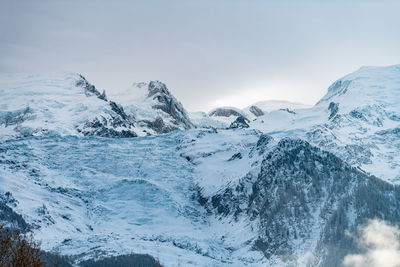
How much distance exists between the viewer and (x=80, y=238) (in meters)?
194

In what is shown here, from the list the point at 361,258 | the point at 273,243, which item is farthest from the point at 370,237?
the point at 273,243

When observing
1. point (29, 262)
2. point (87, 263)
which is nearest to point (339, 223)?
point (87, 263)

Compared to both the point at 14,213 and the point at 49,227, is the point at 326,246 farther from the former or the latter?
the point at 14,213

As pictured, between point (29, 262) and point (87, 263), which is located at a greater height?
point (29, 262)

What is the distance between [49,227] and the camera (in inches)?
7800

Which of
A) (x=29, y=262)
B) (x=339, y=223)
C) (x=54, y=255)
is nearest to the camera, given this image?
(x=29, y=262)

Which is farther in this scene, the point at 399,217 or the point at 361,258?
the point at 399,217

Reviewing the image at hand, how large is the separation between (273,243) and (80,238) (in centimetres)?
7202

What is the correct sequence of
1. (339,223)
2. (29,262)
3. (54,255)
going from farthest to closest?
(339,223), (54,255), (29,262)

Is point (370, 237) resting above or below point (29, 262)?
below

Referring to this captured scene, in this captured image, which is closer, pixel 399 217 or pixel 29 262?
pixel 29 262

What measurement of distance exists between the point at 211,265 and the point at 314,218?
148 feet

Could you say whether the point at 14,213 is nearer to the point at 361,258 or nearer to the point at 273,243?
the point at 273,243

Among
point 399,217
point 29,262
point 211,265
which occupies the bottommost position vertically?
point 211,265
